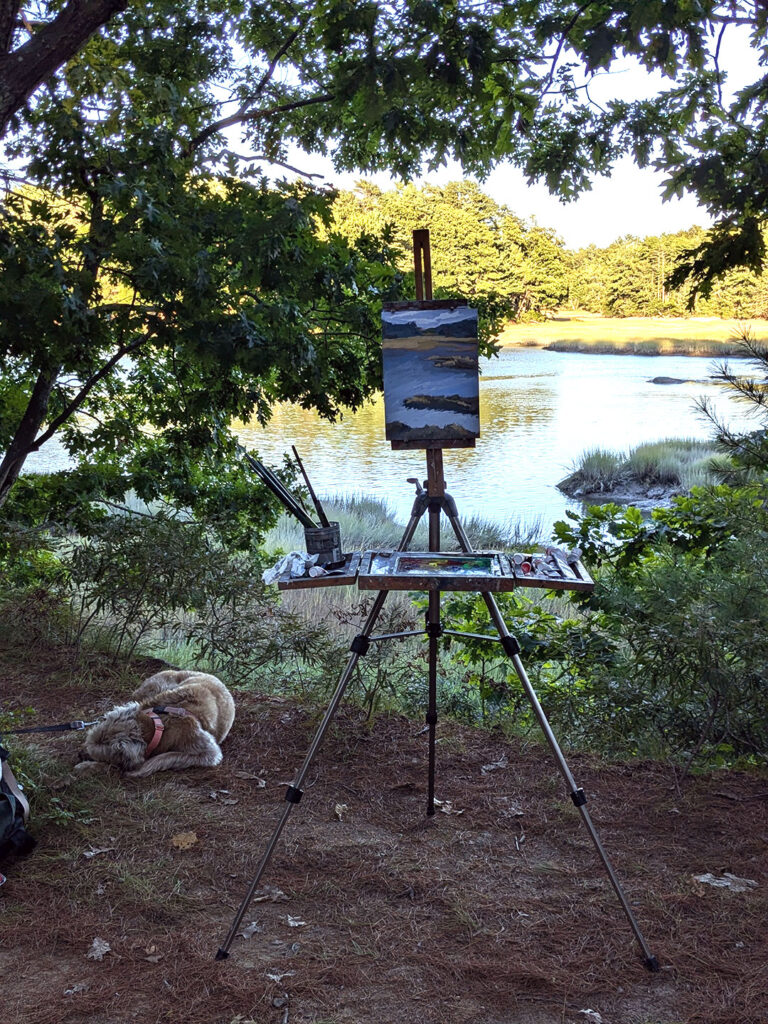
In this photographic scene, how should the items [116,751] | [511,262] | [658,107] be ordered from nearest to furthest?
[116,751] < [658,107] < [511,262]

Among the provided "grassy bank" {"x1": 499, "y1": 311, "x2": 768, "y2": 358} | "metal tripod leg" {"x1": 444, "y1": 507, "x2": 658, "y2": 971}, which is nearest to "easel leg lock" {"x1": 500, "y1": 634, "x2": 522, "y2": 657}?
"metal tripod leg" {"x1": 444, "y1": 507, "x2": 658, "y2": 971}

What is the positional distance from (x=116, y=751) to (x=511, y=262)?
39.8 ft

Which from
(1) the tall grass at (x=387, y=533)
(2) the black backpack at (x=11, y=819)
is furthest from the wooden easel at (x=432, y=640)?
(1) the tall grass at (x=387, y=533)

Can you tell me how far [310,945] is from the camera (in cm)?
235

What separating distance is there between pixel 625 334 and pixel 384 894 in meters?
17.6

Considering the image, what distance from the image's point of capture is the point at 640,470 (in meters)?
12.0

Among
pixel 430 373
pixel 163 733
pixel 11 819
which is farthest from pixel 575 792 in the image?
pixel 163 733

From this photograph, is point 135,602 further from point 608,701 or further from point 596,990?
point 596,990

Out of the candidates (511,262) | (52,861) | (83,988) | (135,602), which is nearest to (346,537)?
(135,602)

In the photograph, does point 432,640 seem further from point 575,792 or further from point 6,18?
point 6,18

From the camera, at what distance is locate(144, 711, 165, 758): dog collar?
3.37 metres

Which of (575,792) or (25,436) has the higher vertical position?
(25,436)

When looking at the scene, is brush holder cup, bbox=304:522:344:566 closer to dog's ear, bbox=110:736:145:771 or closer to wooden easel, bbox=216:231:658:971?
wooden easel, bbox=216:231:658:971

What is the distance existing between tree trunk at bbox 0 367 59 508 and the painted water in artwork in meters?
2.12
